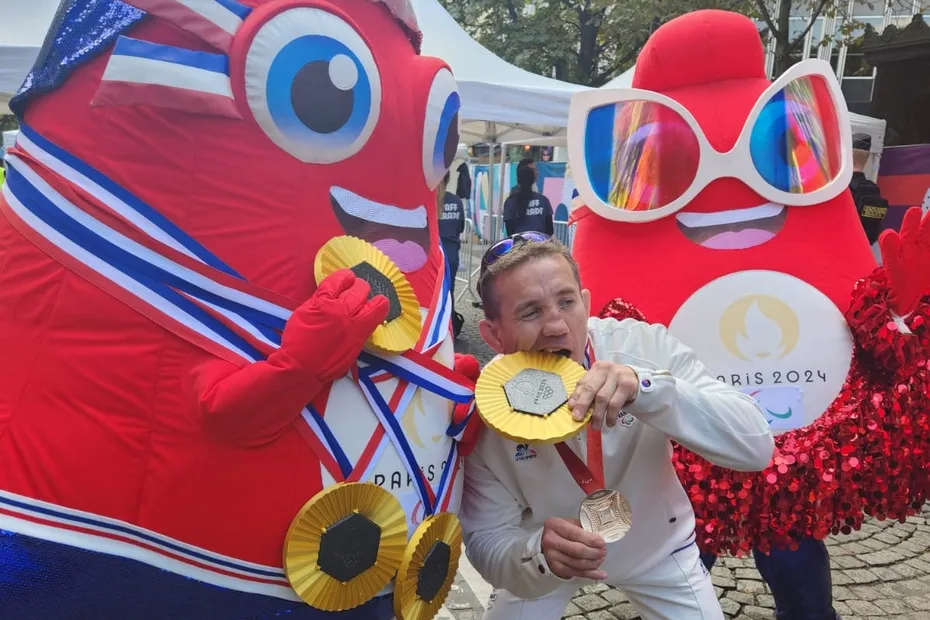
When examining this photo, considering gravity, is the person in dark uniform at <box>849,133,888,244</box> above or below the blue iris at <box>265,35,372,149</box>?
below

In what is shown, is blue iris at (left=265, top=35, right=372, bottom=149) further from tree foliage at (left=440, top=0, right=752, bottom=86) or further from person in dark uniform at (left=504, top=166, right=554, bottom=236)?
tree foliage at (left=440, top=0, right=752, bottom=86)

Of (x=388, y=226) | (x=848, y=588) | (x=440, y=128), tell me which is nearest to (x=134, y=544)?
(x=388, y=226)

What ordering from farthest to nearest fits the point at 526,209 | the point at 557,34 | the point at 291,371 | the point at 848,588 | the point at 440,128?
the point at 557,34
the point at 526,209
the point at 848,588
the point at 440,128
the point at 291,371

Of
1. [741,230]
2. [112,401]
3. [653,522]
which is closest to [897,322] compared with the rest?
[741,230]

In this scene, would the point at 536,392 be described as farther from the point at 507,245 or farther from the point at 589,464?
the point at 507,245

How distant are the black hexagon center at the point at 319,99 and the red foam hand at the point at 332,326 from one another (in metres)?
0.29

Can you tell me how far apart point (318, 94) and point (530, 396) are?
690 millimetres

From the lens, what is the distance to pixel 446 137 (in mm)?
1725

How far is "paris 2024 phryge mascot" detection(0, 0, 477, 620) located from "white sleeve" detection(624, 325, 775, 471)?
0.50 metres

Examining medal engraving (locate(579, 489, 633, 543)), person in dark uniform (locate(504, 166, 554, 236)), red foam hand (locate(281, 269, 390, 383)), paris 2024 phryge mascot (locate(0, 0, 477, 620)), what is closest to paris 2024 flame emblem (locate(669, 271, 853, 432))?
→ medal engraving (locate(579, 489, 633, 543))

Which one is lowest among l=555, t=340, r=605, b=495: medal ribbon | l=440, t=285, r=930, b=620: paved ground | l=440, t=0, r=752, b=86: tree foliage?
l=440, t=285, r=930, b=620: paved ground

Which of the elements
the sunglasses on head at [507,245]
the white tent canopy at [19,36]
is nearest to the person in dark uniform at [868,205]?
the sunglasses on head at [507,245]

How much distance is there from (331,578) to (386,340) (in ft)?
1.47

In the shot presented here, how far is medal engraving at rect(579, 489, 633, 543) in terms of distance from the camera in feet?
5.28
